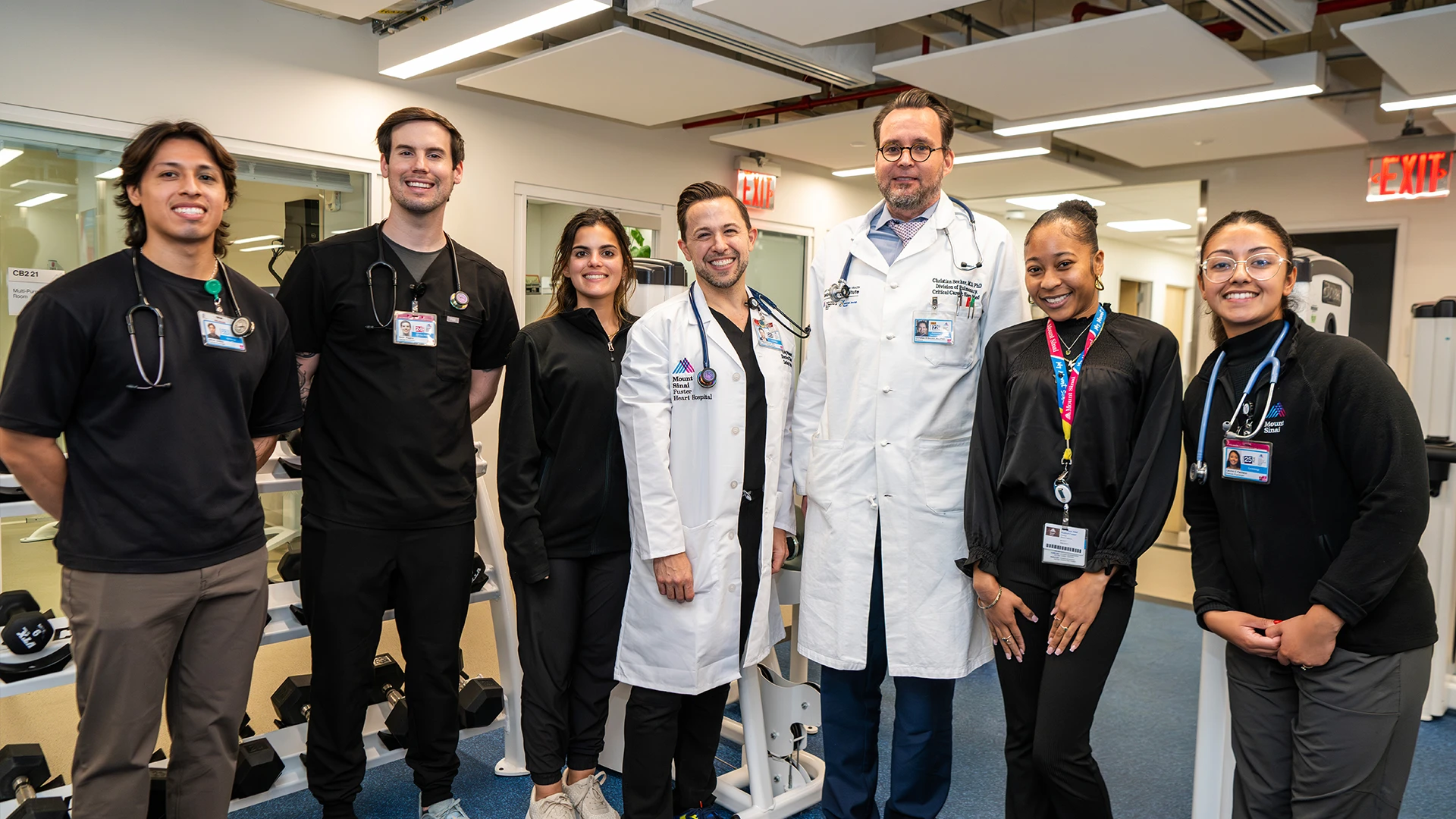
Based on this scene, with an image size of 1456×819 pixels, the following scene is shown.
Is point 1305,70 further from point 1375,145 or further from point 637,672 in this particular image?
point 637,672

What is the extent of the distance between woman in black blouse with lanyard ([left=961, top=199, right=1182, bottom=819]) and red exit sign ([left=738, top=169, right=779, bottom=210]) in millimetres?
5136

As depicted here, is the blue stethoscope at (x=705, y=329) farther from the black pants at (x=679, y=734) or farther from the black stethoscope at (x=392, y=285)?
the black stethoscope at (x=392, y=285)

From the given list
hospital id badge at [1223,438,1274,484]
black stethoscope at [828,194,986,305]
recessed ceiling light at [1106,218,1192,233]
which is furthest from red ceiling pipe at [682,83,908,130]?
recessed ceiling light at [1106,218,1192,233]

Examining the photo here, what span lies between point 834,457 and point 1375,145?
6.43 m

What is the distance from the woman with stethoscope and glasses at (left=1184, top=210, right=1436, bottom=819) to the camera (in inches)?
70.4

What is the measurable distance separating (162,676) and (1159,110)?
5452 millimetres

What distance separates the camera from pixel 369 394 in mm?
2396

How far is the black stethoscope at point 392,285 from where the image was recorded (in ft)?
7.86

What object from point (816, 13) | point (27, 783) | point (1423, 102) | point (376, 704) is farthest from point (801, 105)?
point (27, 783)

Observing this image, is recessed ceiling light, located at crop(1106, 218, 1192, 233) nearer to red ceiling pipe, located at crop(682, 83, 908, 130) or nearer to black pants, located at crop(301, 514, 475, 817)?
red ceiling pipe, located at crop(682, 83, 908, 130)

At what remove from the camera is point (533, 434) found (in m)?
2.49

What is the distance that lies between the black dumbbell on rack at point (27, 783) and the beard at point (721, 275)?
2.14 metres

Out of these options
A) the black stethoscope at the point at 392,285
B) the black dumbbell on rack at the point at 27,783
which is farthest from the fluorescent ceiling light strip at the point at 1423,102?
the black dumbbell on rack at the point at 27,783

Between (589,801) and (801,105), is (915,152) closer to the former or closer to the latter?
(589,801)
